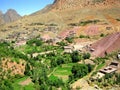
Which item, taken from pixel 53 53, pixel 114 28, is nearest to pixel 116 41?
pixel 53 53

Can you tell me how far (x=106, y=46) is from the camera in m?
74.2

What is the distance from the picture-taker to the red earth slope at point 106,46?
7116cm

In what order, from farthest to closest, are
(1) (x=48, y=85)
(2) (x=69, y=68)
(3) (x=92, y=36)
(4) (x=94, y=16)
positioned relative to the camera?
(4) (x=94, y=16) < (3) (x=92, y=36) < (2) (x=69, y=68) < (1) (x=48, y=85)

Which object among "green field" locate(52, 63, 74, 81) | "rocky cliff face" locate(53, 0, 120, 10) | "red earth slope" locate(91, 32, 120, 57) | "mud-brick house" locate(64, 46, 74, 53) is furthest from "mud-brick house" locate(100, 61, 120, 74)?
"rocky cliff face" locate(53, 0, 120, 10)

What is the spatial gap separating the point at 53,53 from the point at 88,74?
2065 centimetres

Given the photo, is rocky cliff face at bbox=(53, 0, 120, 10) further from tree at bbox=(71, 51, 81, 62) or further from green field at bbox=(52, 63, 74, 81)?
green field at bbox=(52, 63, 74, 81)

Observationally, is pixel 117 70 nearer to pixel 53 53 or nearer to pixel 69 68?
pixel 69 68

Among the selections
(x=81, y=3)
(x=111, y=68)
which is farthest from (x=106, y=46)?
(x=81, y=3)

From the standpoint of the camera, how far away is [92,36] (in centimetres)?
10231

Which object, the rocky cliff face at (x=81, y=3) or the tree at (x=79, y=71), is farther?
the rocky cliff face at (x=81, y=3)

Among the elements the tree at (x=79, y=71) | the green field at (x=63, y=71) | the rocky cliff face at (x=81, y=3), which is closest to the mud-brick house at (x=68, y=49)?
the green field at (x=63, y=71)

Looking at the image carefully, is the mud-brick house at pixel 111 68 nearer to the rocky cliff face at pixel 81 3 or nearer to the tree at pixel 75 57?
the tree at pixel 75 57

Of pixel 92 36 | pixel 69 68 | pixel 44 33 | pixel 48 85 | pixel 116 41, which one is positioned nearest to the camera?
pixel 48 85

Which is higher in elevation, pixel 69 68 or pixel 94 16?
pixel 94 16
